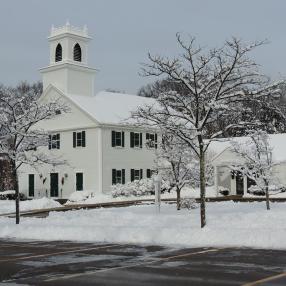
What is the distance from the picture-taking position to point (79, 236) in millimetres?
19203

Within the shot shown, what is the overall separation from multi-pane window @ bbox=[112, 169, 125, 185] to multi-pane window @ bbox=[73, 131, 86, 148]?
3.12 metres

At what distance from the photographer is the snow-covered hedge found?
1690 inches

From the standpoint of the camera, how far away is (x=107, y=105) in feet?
156

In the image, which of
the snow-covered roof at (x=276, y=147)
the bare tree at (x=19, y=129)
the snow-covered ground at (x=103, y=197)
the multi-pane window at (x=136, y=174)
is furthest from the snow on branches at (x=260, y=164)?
the multi-pane window at (x=136, y=174)

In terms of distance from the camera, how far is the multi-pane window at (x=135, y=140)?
155 ft

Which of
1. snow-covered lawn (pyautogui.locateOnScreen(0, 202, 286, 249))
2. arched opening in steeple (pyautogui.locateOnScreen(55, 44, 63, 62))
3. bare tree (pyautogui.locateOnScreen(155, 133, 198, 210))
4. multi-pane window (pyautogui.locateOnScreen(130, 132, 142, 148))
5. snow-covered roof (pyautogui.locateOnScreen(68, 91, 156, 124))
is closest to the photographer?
snow-covered lawn (pyautogui.locateOnScreen(0, 202, 286, 249))

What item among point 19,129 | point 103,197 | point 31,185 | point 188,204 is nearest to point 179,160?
point 188,204

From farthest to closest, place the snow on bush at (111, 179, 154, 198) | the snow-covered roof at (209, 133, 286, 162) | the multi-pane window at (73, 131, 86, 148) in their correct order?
the multi-pane window at (73, 131, 86, 148)
the snow-covered roof at (209, 133, 286, 162)
the snow on bush at (111, 179, 154, 198)

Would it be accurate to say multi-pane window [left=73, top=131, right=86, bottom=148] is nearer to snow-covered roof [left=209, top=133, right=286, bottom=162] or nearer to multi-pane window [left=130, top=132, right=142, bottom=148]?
multi-pane window [left=130, top=132, right=142, bottom=148]

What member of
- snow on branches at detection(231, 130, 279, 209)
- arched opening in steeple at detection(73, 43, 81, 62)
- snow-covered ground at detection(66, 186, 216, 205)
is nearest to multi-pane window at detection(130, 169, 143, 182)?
snow-covered ground at detection(66, 186, 216, 205)

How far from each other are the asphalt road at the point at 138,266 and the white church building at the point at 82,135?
91.4 ft

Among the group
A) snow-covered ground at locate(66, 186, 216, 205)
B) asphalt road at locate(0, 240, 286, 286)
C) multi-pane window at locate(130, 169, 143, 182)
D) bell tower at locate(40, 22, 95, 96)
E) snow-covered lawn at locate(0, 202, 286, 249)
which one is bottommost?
asphalt road at locate(0, 240, 286, 286)

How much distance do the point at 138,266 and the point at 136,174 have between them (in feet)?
114

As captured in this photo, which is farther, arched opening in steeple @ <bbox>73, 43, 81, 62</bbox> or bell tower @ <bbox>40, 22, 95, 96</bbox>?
arched opening in steeple @ <bbox>73, 43, 81, 62</bbox>
